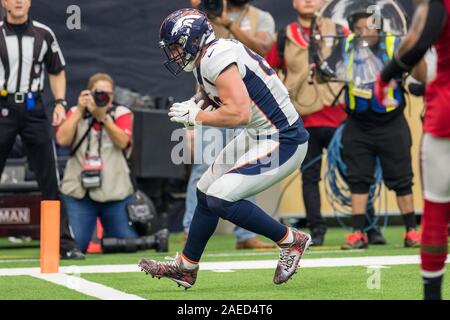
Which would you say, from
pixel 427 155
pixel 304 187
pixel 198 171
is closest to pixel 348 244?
pixel 304 187

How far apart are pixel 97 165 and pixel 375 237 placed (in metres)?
2.56

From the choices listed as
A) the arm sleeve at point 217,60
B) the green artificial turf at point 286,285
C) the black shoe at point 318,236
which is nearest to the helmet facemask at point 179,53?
the arm sleeve at point 217,60

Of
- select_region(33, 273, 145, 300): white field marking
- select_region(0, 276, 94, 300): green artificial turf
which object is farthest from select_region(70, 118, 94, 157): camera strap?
select_region(0, 276, 94, 300): green artificial turf

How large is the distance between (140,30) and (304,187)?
9.64 feet

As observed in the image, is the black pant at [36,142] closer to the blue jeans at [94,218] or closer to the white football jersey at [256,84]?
the blue jeans at [94,218]

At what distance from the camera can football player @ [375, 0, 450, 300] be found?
15.7 ft

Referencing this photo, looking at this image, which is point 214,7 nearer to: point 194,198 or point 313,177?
point 194,198

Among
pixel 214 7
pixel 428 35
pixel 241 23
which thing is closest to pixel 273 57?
pixel 241 23

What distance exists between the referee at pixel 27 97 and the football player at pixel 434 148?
4.44 meters

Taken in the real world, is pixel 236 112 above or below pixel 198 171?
above
